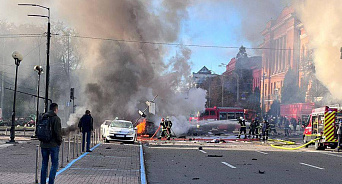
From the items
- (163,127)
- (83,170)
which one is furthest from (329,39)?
(83,170)

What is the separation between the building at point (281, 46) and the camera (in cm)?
6618

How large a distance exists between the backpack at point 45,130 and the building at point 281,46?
55.6m

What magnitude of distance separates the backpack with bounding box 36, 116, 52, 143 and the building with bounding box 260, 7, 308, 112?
183 ft

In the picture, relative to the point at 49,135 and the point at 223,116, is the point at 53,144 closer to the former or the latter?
the point at 49,135

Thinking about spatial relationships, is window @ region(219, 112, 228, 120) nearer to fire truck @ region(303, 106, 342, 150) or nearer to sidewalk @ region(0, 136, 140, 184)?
fire truck @ region(303, 106, 342, 150)

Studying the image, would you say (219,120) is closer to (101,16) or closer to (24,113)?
(101,16)

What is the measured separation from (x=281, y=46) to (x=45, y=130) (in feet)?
207

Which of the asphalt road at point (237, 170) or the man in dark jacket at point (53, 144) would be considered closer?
the man in dark jacket at point (53, 144)

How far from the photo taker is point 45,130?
8.93m

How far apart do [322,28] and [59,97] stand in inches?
1436

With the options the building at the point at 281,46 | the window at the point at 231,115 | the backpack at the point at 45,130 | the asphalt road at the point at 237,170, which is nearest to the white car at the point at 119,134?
the asphalt road at the point at 237,170

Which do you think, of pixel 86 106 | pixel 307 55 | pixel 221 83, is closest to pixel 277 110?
pixel 307 55

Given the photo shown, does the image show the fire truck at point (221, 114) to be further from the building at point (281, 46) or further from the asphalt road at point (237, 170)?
the asphalt road at point (237, 170)

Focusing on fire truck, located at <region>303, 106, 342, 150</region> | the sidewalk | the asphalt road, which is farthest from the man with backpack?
fire truck, located at <region>303, 106, 342, 150</region>
